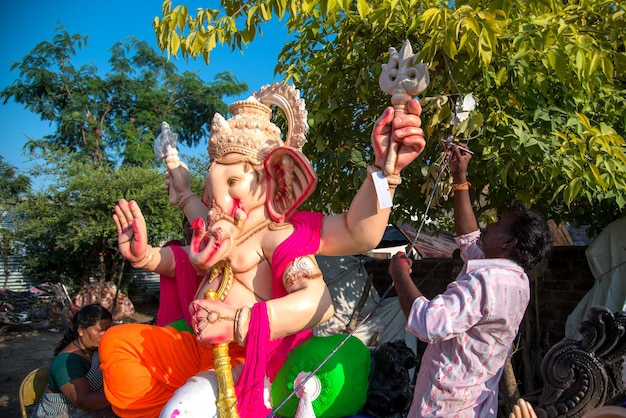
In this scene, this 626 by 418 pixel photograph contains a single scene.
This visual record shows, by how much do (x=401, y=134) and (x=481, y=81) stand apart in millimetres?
1626

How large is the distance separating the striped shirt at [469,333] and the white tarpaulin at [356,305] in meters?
3.47

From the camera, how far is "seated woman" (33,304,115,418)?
8.90ft

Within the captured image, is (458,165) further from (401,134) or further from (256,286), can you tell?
(256,286)

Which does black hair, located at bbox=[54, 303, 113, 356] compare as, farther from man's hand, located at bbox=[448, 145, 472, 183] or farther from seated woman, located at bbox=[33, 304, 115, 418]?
man's hand, located at bbox=[448, 145, 472, 183]

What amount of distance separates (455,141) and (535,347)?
3610 millimetres

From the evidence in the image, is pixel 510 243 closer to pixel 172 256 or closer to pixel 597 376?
pixel 597 376

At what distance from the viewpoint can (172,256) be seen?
2438mm

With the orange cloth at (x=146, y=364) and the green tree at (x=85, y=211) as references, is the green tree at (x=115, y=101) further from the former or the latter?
the orange cloth at (x=146, y=364)

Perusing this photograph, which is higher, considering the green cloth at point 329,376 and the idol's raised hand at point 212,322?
the idol's raised hand at point 212,322

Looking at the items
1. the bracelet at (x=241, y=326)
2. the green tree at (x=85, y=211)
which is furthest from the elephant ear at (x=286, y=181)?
the green tree at (x=85, y=211)

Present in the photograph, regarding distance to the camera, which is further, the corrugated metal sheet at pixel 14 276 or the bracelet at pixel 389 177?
the corrugated metal sheet at pixel 14 276

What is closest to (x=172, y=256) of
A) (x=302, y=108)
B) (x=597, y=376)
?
(x=302, y=108)

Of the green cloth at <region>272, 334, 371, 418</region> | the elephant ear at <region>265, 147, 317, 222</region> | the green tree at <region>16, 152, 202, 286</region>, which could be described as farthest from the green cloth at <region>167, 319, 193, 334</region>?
the green tree at <region>16, 152, 202, 286</region>

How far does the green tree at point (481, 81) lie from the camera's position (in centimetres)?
244
